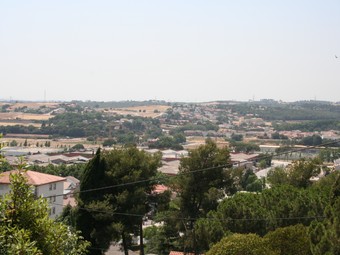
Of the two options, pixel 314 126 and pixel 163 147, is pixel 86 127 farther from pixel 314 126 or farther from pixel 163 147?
pixel 314 126

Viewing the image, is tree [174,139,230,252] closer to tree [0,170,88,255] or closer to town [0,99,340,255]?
town [0,99,340,255]

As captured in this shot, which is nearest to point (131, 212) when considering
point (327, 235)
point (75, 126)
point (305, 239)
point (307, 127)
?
point (305, 239)

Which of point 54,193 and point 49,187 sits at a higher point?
point 49,187

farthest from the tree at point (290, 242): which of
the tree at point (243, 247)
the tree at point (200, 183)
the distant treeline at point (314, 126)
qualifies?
the distant treeline at point (314, 126)

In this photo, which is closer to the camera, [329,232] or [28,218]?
[28,218]

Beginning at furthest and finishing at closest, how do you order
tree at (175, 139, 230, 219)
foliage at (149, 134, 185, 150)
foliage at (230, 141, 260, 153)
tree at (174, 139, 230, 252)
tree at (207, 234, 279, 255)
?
foliage at (149, 134, 185, 150) → foliage at (230, 141, 260, 153) → tree at (175, 139, 230, 219) → tree at (174, 139, 230, 252) → tree at (207, 234, 279, 255)

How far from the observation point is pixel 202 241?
57.1 ft

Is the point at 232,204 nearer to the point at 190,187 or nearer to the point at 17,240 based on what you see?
the point at 190,187

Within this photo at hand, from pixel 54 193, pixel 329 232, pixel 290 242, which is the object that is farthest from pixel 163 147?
pixel 329 232

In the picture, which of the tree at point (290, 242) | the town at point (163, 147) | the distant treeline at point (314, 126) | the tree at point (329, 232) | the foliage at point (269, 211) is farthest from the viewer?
the distant treeline at point (314, 126)

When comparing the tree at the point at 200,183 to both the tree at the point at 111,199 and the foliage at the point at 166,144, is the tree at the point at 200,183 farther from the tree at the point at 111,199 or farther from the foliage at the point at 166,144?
the foliage at the point at 166,144

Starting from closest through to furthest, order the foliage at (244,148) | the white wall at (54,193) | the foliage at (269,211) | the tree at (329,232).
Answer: the tree at (329,232), the foliage at (269,211), the white wall at (54,193), the foliage at (244,148)

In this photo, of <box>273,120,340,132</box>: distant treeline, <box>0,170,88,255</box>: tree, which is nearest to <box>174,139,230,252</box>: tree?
<box>0,170,88,255</box>: tree

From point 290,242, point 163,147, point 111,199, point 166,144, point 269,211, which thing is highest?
point 290,242
